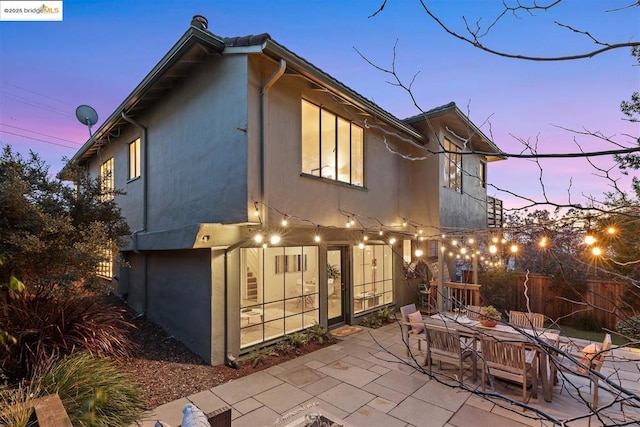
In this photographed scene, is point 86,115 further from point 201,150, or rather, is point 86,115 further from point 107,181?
point 201,150

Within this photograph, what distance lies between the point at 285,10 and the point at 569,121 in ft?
12.2

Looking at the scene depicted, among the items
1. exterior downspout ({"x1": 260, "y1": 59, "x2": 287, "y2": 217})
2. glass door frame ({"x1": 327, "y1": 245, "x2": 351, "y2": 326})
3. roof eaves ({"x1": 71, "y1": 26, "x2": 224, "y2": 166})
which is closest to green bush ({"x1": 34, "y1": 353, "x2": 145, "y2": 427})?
exterior downspout ({"x1": 260, "y1": 59, "x2": 287, "y2": 217})

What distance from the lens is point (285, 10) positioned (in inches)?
169

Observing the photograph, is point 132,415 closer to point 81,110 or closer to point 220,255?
point 220,255

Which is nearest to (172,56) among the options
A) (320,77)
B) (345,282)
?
(320,77)

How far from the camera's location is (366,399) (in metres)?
4.84

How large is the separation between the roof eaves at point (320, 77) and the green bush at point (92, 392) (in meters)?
5.68

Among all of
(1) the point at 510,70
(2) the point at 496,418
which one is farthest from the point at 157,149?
(2) the point at 496,418

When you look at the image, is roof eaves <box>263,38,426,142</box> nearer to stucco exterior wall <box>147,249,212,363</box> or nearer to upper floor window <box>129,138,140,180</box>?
stucco exterior wall <box>147,249,212,363</box>

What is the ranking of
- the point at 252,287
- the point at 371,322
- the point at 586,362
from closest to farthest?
the point at 586,362, the point at 252,287, the point at 371,322

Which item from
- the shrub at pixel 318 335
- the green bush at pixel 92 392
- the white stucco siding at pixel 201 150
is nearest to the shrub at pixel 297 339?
the shrub at pixel 318 335

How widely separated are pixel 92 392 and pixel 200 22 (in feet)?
21.6

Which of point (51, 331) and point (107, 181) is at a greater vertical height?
point (107, 181)

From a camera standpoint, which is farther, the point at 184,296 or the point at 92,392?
the point at 184,296
